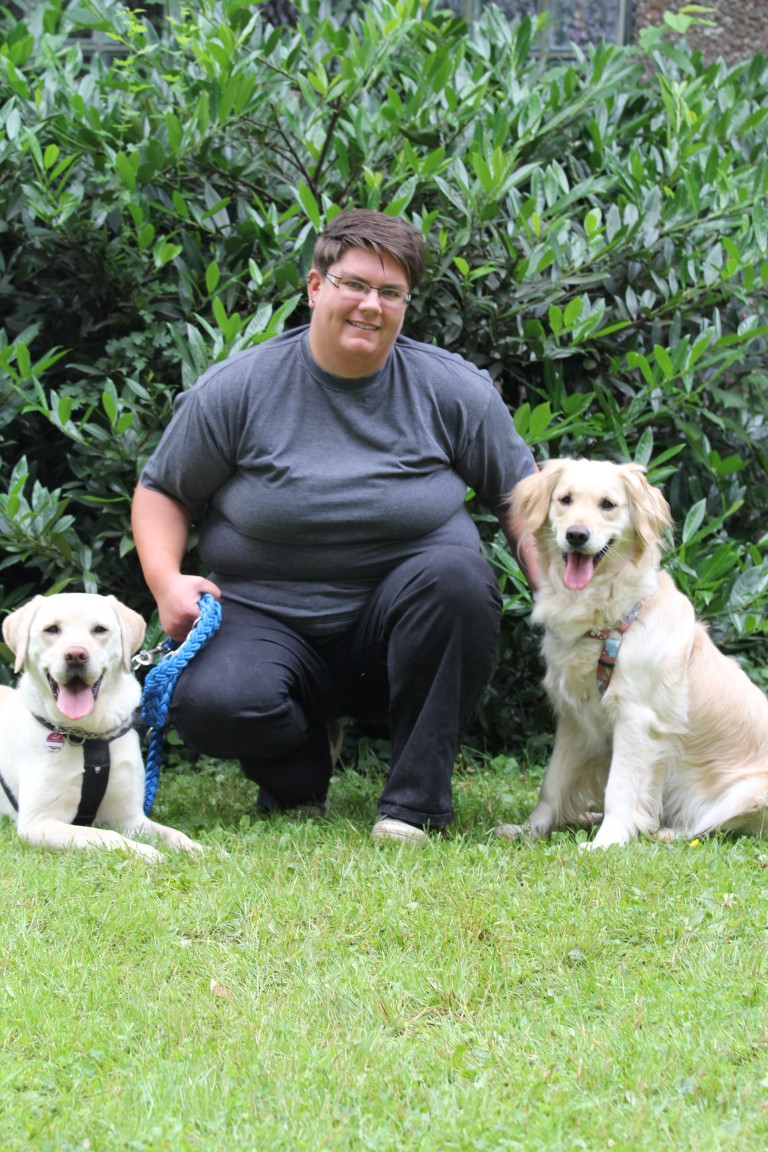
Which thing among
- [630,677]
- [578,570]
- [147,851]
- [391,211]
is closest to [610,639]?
[630,677]

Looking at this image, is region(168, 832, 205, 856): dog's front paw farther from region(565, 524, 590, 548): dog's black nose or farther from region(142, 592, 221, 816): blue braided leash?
region(565, 524, 590, 548): dog's black nose

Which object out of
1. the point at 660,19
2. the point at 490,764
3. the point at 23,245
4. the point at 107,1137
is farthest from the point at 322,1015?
the point at 660,19

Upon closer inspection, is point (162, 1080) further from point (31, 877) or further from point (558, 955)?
point (31, 877)

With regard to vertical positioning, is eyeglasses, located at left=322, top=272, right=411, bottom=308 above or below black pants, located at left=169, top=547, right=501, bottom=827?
above

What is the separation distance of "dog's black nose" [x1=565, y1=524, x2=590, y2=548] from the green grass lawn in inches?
33.7

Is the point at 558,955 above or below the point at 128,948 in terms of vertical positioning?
above

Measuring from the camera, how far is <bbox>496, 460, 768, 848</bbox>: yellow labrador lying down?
11.7ft

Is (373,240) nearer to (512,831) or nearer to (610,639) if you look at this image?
(610,639)

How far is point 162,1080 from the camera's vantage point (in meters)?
2.13

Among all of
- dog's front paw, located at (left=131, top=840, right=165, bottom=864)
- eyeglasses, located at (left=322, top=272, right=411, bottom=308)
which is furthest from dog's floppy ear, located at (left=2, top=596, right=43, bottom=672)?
eyeglasses, located at (left=322, top=272, right=411, bottom=308)

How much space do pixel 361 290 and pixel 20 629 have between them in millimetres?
1398

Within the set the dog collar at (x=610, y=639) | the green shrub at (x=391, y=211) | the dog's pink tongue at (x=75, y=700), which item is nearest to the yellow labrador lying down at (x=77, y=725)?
the dog's pink tongue at (x=75, y=700)

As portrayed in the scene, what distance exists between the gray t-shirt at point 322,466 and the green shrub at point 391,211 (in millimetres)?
601

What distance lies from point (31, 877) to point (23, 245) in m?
2.62
